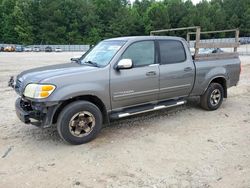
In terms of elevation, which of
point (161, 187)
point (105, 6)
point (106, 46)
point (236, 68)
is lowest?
point (161, 187)

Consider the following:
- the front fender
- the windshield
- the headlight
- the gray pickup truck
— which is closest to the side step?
the gray pickup truck

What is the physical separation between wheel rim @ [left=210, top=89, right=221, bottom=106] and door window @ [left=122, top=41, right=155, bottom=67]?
Answer: 2.13 meters

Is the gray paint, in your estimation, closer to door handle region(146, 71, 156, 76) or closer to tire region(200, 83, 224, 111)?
door handle region(146, 71, 156, 76)

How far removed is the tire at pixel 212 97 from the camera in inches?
275

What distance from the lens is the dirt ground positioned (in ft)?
12.8

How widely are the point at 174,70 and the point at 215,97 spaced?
1.70 metres

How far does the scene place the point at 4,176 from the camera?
403 centimetres

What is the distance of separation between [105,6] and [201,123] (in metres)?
97.5

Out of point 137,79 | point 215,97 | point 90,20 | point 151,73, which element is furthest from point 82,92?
point 90,20

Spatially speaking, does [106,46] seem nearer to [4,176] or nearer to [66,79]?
[66,79]

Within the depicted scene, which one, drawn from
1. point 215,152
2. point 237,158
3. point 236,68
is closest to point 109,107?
point 215,152

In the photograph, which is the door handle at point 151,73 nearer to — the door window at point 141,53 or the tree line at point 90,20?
the door window at point 141,53

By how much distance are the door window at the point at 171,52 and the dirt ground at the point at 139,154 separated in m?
1.32

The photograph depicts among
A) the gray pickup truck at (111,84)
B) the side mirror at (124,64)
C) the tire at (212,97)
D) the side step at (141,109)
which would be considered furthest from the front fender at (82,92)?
the tire at (212,97)
